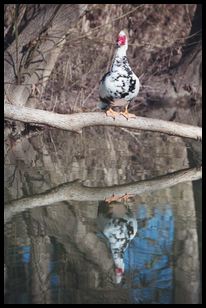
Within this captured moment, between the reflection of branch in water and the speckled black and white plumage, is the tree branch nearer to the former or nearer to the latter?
the speckled black and white plumage

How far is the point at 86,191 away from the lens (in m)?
6.61

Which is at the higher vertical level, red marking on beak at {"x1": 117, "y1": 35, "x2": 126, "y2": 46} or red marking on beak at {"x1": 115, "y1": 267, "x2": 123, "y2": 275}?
red marking on beak at {"x1": 117, "y1": 35, "x2": 126, "y2": 46}

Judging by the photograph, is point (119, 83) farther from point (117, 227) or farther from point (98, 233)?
point (98, 233)

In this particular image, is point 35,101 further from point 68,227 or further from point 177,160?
point 68,227

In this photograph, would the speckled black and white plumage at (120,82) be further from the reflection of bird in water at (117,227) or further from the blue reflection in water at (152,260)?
the blue reflection in water at (152,260)

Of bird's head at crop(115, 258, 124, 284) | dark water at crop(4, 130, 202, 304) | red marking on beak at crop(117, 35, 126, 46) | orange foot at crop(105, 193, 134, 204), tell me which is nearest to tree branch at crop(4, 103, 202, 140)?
dark water at crop(4, 130, 202, 304)

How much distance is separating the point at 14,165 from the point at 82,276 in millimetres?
3512

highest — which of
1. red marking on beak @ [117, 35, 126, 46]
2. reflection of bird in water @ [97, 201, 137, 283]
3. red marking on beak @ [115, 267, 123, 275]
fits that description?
red marking on beak @ [117, 35, 126, 46]

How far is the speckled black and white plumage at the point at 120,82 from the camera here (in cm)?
699

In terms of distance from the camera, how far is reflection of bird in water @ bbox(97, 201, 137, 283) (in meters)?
4.70

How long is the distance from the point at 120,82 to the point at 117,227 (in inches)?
82.5

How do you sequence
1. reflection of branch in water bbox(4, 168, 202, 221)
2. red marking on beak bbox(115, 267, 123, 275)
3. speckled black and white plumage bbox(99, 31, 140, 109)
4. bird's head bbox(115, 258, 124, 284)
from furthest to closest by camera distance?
speckled black and white plumage bbox(99, 31, 140, 109) < reflection of branch in water bbox(4, 168, 202, 221) < red marking on beak bbox(115, 267, 123, 275) < bird's head bbox(115, 258, 124, 284)

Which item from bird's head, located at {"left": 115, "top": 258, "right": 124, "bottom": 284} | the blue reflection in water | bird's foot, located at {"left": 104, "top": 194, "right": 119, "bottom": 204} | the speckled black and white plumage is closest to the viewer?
the blue reflection in water

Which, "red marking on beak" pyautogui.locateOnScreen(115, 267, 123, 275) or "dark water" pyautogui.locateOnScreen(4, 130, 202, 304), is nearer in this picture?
"dark water" pyautogui.locateOnScreen(4, 130, 202, 304)
